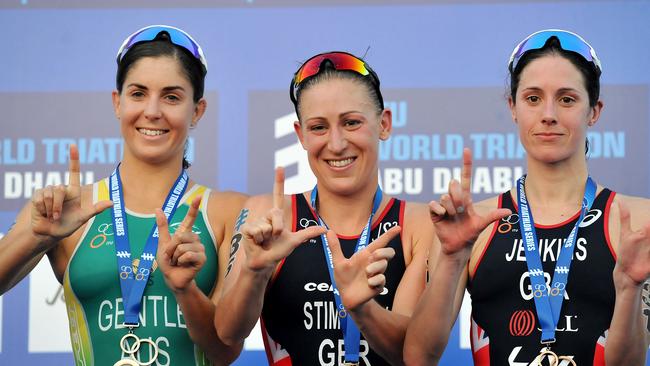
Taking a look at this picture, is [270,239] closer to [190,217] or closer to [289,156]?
[190,217]

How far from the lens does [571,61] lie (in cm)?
361

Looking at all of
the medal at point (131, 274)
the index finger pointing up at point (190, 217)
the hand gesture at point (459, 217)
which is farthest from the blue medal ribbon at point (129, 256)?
the hand gesture at point (459, 217)

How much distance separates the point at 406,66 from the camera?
197 inches

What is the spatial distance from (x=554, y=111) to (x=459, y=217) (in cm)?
57

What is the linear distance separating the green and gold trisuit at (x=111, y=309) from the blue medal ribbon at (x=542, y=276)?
102 centimetres

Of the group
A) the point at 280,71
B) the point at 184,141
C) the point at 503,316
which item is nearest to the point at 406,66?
the point at 280,71

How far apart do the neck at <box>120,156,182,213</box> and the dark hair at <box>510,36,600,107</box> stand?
3.92ft

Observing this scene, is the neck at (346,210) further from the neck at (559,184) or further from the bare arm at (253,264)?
the neck at (559,184)

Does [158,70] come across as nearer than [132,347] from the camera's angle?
No

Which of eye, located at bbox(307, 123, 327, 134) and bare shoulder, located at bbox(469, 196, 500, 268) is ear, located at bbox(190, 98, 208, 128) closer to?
eye, located at bbox(307, 123, 327, 134)

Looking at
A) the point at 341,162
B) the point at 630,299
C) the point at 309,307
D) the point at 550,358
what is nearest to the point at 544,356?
the point at 550,358

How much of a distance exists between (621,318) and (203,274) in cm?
132

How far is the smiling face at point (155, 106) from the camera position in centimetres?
375

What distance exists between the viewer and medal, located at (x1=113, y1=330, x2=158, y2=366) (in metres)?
3.55
